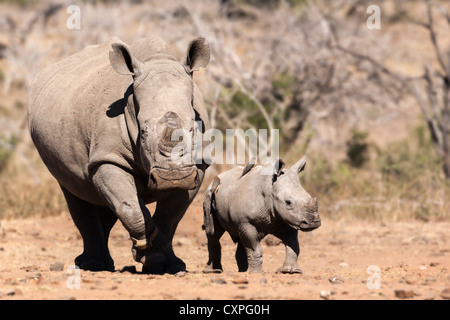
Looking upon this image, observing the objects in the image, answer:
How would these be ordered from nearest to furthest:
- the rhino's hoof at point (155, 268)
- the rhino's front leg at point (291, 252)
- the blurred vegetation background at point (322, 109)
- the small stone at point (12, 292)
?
the small stone at point (12, 292)
the rhino's hoof at point (155, 268)
the rhino's front leg at point (291, 252)
the blurred vegetation background at point (322, 109)

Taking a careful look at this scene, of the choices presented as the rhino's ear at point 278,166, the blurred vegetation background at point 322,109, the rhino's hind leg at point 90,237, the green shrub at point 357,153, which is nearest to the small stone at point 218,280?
the rhino's ear at point 278,166

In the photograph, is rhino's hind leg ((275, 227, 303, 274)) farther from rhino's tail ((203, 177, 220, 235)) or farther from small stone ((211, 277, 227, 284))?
small stone ((211, 277, 227, 284))

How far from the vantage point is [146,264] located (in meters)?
6.21

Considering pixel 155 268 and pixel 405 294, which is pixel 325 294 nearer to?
pixel 405 294

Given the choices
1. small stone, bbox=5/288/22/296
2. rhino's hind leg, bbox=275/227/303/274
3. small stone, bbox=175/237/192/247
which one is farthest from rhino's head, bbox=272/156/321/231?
small stone, bbox=175/237/192/247

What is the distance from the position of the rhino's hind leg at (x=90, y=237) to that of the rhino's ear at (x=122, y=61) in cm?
198

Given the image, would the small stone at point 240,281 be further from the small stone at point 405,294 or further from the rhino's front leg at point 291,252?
the small stone at point 405,294

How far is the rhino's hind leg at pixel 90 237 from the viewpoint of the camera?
742 centimetres

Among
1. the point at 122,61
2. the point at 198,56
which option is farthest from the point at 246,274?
the point at 122,61

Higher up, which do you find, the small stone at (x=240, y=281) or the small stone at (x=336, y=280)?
the small stone at (x=240, y=281)

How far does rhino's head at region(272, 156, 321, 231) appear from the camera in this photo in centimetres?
624

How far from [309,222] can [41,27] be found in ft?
77.6

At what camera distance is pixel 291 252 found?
6.55m

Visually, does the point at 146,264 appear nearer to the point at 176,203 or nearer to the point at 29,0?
the point at 176,203
